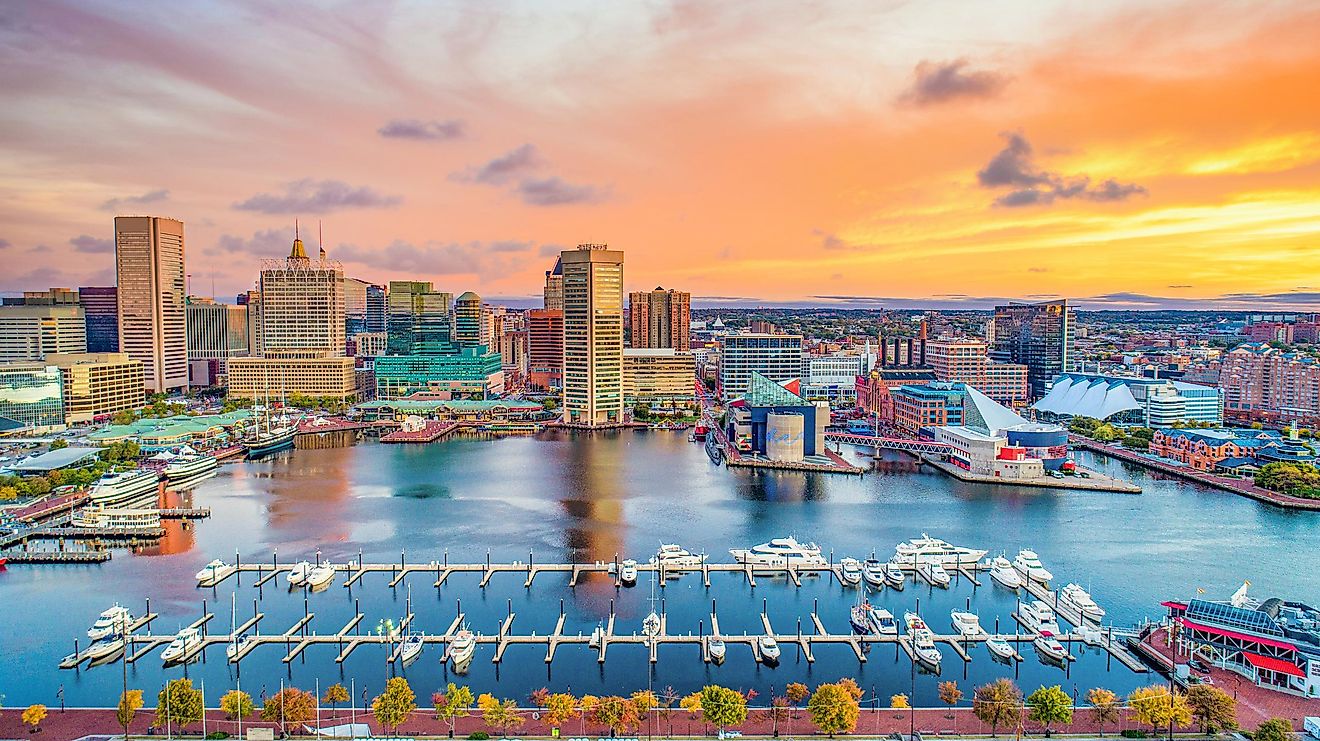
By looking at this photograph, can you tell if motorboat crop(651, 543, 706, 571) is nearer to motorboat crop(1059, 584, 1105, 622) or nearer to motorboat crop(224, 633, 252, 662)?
motorboat crop(1059, 584, 1105, 622)

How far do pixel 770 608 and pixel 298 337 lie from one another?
33.6 meters

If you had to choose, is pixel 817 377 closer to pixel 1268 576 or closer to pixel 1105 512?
pixel 1105 512

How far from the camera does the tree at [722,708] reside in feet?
30.7

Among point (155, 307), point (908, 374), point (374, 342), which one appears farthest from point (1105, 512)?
point (374, 342)

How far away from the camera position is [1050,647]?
11953mm

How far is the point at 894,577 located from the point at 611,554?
15.3 ft

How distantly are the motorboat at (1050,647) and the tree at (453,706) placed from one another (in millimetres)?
7097

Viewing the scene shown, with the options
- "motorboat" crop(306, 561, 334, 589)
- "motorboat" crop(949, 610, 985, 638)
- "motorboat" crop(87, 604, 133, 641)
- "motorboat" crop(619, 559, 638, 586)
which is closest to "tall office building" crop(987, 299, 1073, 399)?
"motorboat" crop(949, 610, 985, 638)

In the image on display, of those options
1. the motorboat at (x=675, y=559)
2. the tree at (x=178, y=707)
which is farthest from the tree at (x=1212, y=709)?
the tree at (x=178, y=707)

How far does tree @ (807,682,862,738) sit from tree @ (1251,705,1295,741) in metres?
3.65

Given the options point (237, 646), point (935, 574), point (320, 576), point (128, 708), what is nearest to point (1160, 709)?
point (935, 574)

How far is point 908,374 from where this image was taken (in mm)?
37250

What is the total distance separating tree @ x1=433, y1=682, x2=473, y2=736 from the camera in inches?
376

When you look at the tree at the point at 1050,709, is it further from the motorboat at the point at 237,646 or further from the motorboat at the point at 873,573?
the motorboat at the point at 237,646
